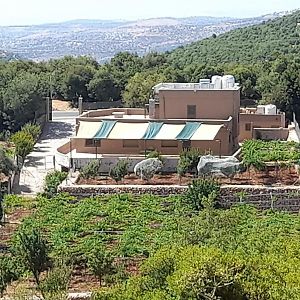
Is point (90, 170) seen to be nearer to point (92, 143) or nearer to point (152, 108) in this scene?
point (92, 143)

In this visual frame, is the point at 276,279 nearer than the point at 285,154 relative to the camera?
Yes

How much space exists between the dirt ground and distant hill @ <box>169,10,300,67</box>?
11.9m

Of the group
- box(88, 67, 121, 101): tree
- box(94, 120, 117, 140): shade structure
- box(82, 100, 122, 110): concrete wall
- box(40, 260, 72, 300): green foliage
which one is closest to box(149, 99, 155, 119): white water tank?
box(94, 120, 117, 140): shade structure

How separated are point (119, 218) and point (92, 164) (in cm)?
567

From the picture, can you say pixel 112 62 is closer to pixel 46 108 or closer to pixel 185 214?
pixel 46 108

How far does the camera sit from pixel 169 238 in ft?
60.3

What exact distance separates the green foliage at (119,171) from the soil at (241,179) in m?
0.19

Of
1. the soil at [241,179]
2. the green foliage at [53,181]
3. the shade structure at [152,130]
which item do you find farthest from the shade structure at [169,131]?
the green foliage at [53,181]

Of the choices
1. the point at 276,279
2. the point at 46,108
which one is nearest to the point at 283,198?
the point at 276,279

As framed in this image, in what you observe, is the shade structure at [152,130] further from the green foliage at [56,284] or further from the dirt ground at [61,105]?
the dirt ground at [61,105]

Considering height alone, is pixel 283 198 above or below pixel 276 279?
below

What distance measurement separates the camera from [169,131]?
29.9 m

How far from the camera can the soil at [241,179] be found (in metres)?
25.7

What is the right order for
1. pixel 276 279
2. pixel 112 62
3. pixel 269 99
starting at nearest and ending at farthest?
1. pixel 276 279
2. pixel 269 99
3. pixel 112 62
